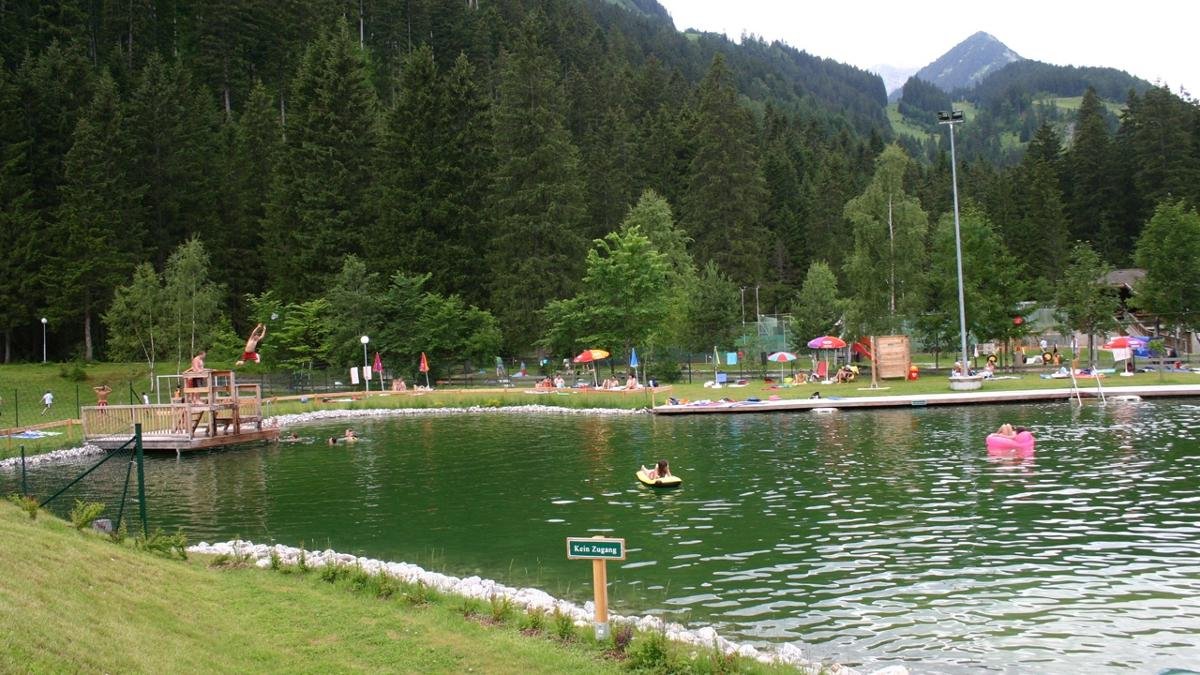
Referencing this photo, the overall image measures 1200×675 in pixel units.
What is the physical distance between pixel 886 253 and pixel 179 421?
3823 cm

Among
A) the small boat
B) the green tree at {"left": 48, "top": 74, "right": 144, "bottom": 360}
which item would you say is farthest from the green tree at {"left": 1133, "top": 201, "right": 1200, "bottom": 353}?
the green tree at {"left": 48, "top": 74, "right": 144, "bottom": 360}

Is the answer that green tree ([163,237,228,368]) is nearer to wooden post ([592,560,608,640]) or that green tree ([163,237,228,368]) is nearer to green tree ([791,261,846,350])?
green tree ([791,261,846,350])

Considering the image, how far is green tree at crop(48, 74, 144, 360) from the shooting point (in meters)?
64.9

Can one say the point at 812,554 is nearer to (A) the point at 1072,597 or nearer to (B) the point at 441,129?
(A) the point at 1072,597

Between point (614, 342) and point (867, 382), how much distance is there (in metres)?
15.6

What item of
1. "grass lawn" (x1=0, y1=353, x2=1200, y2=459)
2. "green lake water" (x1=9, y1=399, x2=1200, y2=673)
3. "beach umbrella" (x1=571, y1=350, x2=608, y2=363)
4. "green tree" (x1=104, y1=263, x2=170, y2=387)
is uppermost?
"green tree" (x1=104, y1=263, x2=170, y2=387)

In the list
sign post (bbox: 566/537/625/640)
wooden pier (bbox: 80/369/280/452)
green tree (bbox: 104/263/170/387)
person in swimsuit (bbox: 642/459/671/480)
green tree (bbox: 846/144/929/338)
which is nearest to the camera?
sign post (bbox: 566/537/625/640)

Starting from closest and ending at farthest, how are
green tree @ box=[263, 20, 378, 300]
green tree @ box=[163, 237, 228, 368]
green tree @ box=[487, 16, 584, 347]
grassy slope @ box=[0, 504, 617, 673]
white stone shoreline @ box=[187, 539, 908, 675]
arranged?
grassy slope @ box=[0, 504, 617, 673] → white stone shoreline @ box=[187, 539, 908, 675] → green tree @ box=[163, 237, 228, 368] → green tree @ box=[487, 16, 584, 347] → green tree @ box=[263, 20, 378, 300]

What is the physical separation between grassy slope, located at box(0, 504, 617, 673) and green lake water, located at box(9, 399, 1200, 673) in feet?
11.8

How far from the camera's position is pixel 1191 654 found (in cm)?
Answer: 1088

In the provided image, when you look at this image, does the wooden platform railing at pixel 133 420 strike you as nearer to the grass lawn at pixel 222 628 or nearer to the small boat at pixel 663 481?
the small boat at pixel 663 481

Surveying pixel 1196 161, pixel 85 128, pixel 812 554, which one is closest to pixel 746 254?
pixel 1196 161

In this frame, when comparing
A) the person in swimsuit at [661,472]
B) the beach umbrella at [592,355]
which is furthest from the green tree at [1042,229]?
the person in swimsuit at [661,472]

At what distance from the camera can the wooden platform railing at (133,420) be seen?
117ft
